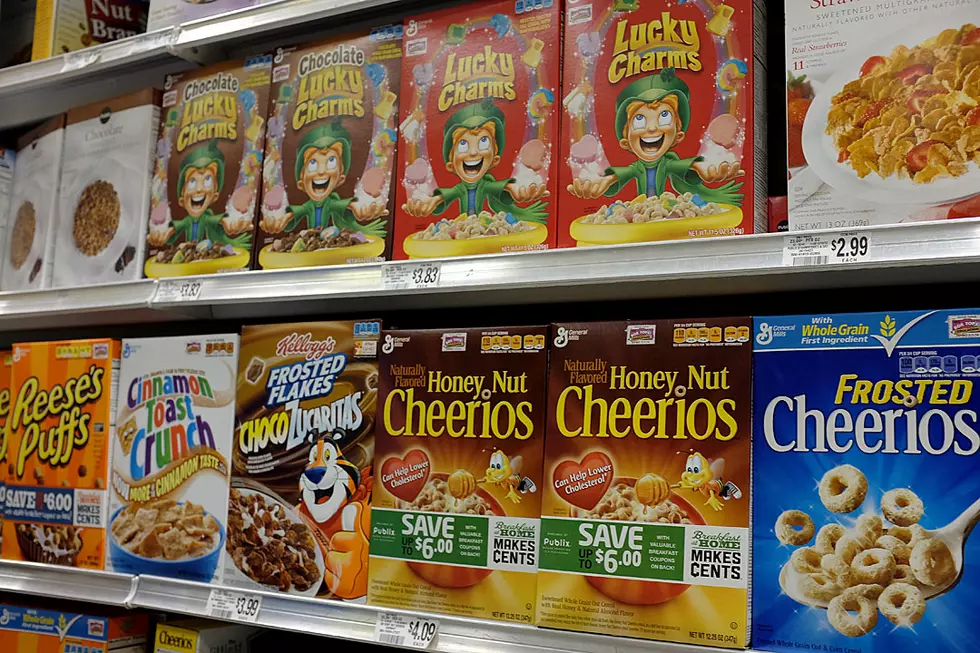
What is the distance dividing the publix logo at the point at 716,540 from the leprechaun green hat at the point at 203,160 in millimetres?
1178

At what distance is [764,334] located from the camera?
4.36 ft

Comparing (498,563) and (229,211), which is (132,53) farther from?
(498,563)

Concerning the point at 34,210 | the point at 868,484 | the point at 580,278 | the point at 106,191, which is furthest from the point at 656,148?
the point at 34,210

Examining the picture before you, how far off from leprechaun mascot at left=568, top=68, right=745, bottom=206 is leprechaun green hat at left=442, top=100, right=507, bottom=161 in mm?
188

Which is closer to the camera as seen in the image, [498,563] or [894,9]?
[894,9]

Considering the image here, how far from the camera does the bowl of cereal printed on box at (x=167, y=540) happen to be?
1.79 metres

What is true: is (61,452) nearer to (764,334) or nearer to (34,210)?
(34,210)

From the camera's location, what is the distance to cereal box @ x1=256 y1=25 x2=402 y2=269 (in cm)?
171

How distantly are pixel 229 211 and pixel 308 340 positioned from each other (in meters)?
0.36

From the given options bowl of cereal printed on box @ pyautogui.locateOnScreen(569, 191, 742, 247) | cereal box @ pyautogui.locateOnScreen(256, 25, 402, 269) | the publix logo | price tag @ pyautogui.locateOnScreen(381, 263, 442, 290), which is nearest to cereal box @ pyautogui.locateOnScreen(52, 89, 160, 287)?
cereal box @ pyautogui.locateOnScreen(256, 25, 402, 269)

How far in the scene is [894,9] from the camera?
51.1 inches

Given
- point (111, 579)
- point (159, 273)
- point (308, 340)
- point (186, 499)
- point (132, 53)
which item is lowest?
point (111, 579)

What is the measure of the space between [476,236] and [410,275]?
13 centimetres

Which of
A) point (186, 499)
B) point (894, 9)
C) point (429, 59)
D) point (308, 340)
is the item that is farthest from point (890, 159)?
point (186, 499)
